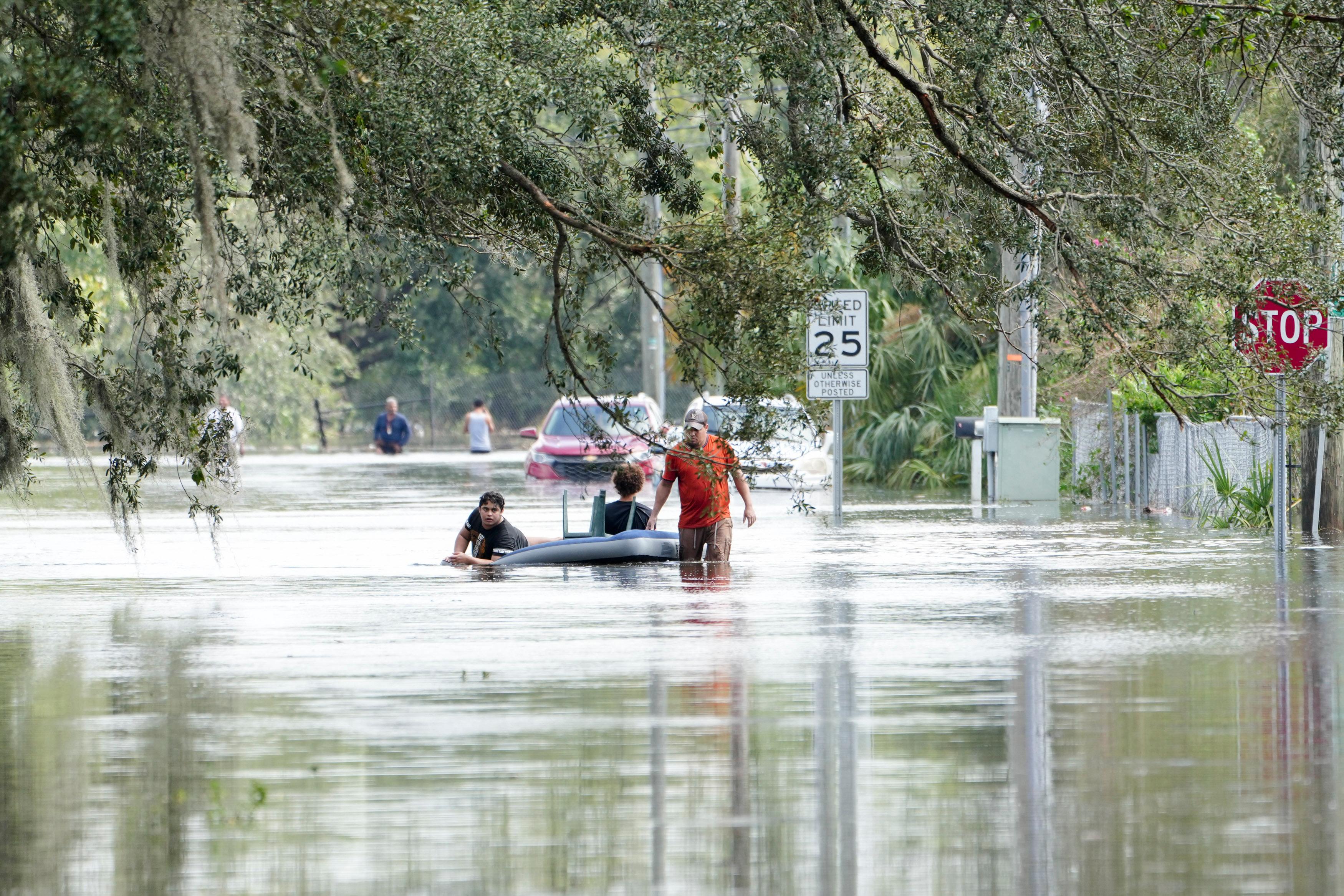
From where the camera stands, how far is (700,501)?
1866cm

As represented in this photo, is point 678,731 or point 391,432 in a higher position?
point 391,432

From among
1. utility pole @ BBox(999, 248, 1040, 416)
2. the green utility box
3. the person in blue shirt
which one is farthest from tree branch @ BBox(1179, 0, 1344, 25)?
the person in blue shirt

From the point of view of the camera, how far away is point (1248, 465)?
25.5 meters

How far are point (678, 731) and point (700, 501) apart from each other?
30.9ft

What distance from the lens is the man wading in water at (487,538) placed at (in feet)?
61.1

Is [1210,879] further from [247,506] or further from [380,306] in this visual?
[247,506]

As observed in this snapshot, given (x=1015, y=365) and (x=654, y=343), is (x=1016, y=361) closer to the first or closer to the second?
(x=1015, y=365)

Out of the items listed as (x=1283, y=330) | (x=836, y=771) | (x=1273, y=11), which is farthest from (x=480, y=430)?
(x=836, y=771)

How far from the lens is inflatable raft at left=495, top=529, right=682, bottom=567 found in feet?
61.2

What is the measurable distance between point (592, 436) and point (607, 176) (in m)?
1.94

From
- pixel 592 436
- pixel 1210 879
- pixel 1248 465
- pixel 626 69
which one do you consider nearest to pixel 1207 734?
pixel 1210 879

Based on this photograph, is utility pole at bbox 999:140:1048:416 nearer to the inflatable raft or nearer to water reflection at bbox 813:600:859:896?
the inflatable raft

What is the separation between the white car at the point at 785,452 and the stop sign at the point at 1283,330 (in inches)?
134

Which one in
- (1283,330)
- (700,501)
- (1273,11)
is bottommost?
(700,501)
